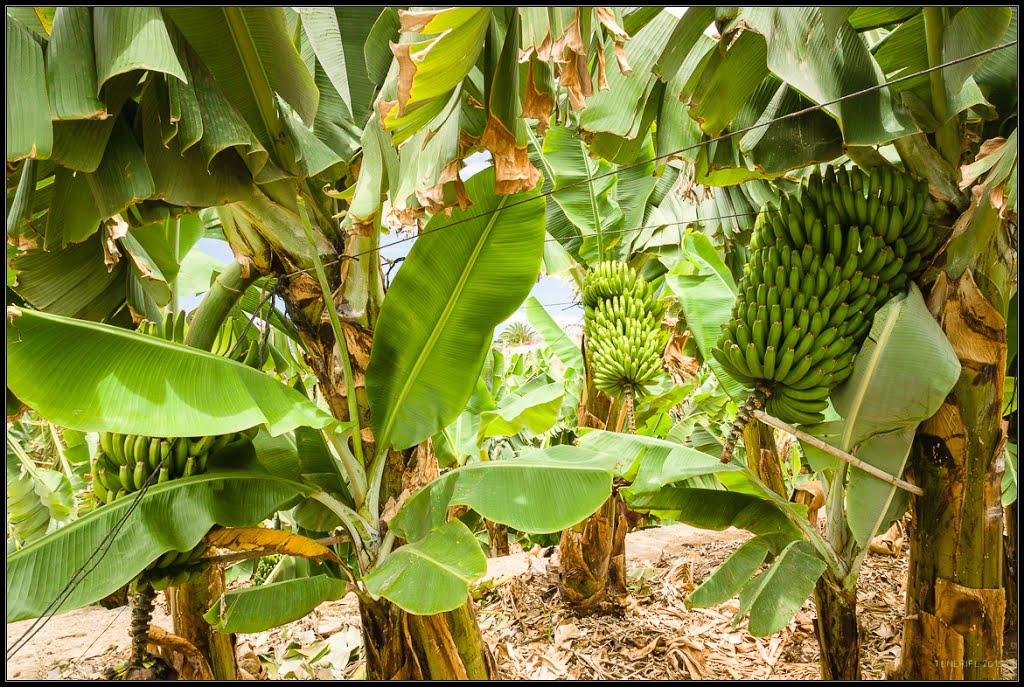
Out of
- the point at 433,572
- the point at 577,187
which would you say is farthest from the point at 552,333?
the point at 433,572

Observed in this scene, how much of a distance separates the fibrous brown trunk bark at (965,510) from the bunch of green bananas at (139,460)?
1742mm

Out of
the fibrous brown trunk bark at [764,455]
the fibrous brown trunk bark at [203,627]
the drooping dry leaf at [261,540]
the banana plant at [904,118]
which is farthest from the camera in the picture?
the fibrous brown trunk bark at [764,455]

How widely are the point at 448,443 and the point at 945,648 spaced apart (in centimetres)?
158

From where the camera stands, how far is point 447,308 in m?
1.34

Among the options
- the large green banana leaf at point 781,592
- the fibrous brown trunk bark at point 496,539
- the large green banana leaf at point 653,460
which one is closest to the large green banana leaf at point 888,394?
the large green banana leaf at point 781,592

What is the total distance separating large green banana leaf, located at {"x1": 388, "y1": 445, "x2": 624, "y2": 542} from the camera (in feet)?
3.90

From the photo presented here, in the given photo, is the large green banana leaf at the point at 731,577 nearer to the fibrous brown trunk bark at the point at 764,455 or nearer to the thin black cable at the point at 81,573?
the thin black cable at the point at 81,573

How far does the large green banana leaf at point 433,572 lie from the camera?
1.02m

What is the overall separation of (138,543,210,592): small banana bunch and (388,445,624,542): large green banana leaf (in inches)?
17.0

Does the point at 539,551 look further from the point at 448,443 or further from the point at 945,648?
the point at 945,648

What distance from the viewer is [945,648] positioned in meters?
1.29

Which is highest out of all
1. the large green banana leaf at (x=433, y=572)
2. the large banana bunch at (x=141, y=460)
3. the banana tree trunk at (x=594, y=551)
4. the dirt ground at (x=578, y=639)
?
the large banana bunch at (x=141, y=460)

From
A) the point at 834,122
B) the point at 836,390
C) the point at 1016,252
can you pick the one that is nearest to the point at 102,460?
the point at 836,390

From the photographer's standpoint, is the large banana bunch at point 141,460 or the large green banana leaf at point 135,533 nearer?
the large green banana leaf at point 135,533
